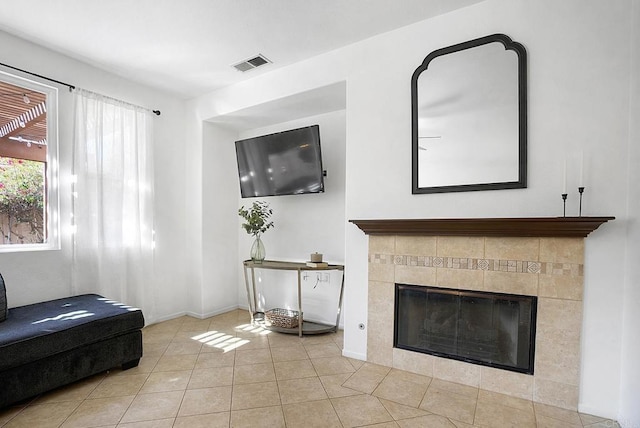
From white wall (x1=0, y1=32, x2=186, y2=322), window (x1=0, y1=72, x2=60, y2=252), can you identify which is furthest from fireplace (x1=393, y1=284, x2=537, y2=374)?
window (x1=0, y1=72, x2=60, y2=252)

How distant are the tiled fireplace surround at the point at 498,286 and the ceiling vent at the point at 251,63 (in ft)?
6.36

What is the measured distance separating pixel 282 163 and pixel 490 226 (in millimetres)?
2113

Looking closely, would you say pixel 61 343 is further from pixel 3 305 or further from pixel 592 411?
pixel 592 411

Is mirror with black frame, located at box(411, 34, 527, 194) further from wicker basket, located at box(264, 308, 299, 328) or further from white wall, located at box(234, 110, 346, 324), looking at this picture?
wicker basket, located at box(264, 308, 299, 328)

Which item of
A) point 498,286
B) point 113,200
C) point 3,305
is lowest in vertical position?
point 3,305

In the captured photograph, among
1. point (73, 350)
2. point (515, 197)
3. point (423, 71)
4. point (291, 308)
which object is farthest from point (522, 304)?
point (73, 350)

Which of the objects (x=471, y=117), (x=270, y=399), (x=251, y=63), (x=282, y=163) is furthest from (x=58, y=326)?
(x=471, y=117)

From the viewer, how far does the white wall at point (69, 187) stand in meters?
2.67

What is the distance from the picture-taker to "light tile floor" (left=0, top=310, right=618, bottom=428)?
1.88m

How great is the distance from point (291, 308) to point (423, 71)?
110 inches

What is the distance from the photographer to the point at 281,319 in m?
3.41

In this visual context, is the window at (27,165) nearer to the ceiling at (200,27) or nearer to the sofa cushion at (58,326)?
the ceiling at (200,27)

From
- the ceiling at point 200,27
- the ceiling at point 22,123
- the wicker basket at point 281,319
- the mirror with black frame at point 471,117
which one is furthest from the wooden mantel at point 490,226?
the ceiling at point 22,123

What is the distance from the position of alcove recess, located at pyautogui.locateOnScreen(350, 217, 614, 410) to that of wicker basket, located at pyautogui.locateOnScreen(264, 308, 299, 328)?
0.99 metres
